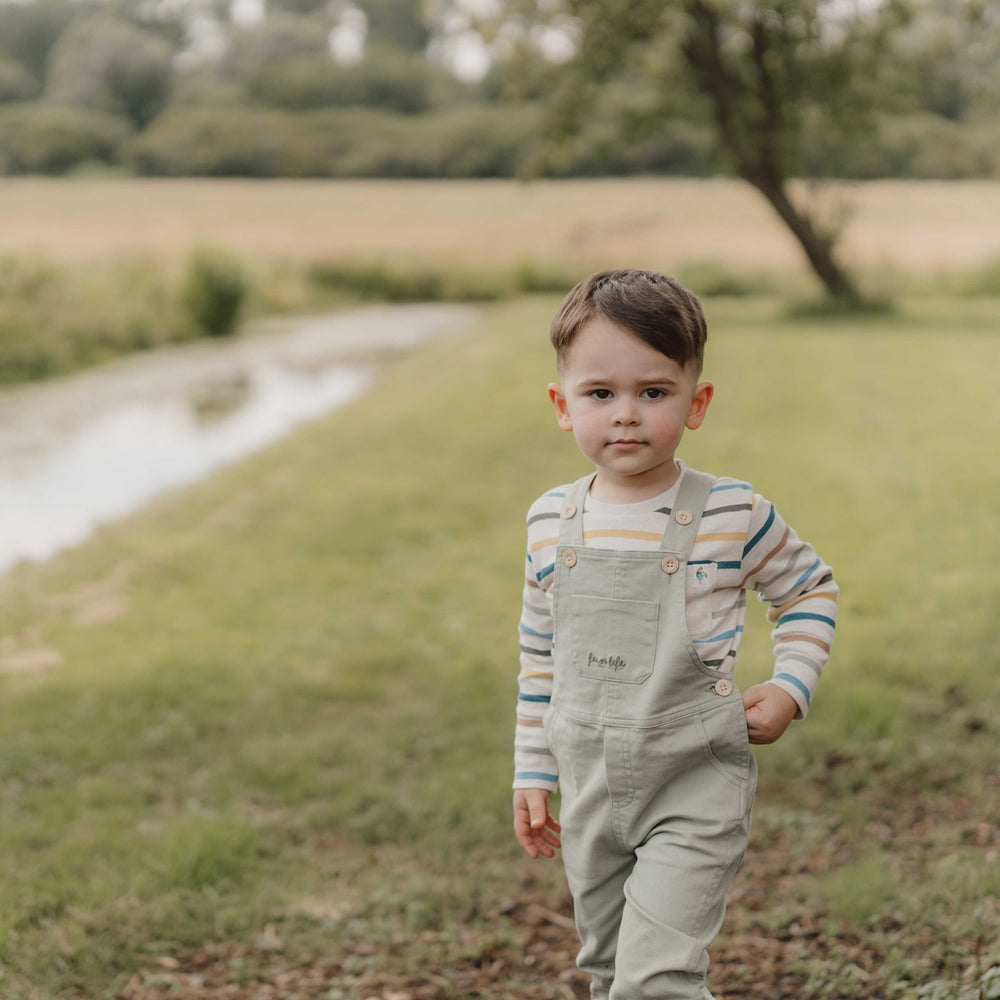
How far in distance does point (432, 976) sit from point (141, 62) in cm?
5891

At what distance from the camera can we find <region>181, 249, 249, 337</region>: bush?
71.1 ft

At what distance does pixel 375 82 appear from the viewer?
55875mm

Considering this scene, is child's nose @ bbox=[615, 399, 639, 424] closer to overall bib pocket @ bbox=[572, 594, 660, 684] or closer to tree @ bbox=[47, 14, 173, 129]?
overall bib pocket @ bbox=[572, 594, 660, 684]

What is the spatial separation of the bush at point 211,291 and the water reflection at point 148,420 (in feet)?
2.40

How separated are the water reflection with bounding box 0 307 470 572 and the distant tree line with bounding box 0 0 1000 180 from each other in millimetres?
5214

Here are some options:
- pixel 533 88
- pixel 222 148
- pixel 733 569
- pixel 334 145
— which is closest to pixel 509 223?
pixel 533 88

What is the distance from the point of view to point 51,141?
1905 inches

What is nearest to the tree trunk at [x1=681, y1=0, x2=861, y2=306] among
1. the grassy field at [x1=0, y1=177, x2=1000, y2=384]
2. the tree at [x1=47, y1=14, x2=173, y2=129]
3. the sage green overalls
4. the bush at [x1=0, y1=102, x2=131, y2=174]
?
the grassy field at [x1=0, y1=177, x2=1000, y2=384]

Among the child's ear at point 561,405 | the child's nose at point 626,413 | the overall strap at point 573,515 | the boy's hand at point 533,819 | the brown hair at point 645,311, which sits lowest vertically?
the boy's hand at point 533,819

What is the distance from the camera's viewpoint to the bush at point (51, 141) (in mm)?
47969

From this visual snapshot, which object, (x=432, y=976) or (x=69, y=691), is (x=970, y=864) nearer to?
(x=432, y=976)

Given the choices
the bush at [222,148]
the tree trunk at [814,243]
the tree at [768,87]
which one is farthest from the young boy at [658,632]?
the bush at [222,148]

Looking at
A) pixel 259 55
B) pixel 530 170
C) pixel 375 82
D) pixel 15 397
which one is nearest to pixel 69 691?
pixel 15 397

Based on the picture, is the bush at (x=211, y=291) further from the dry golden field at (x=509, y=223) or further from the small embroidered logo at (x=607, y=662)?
the small embroidered logo at (x=607, y=662)
